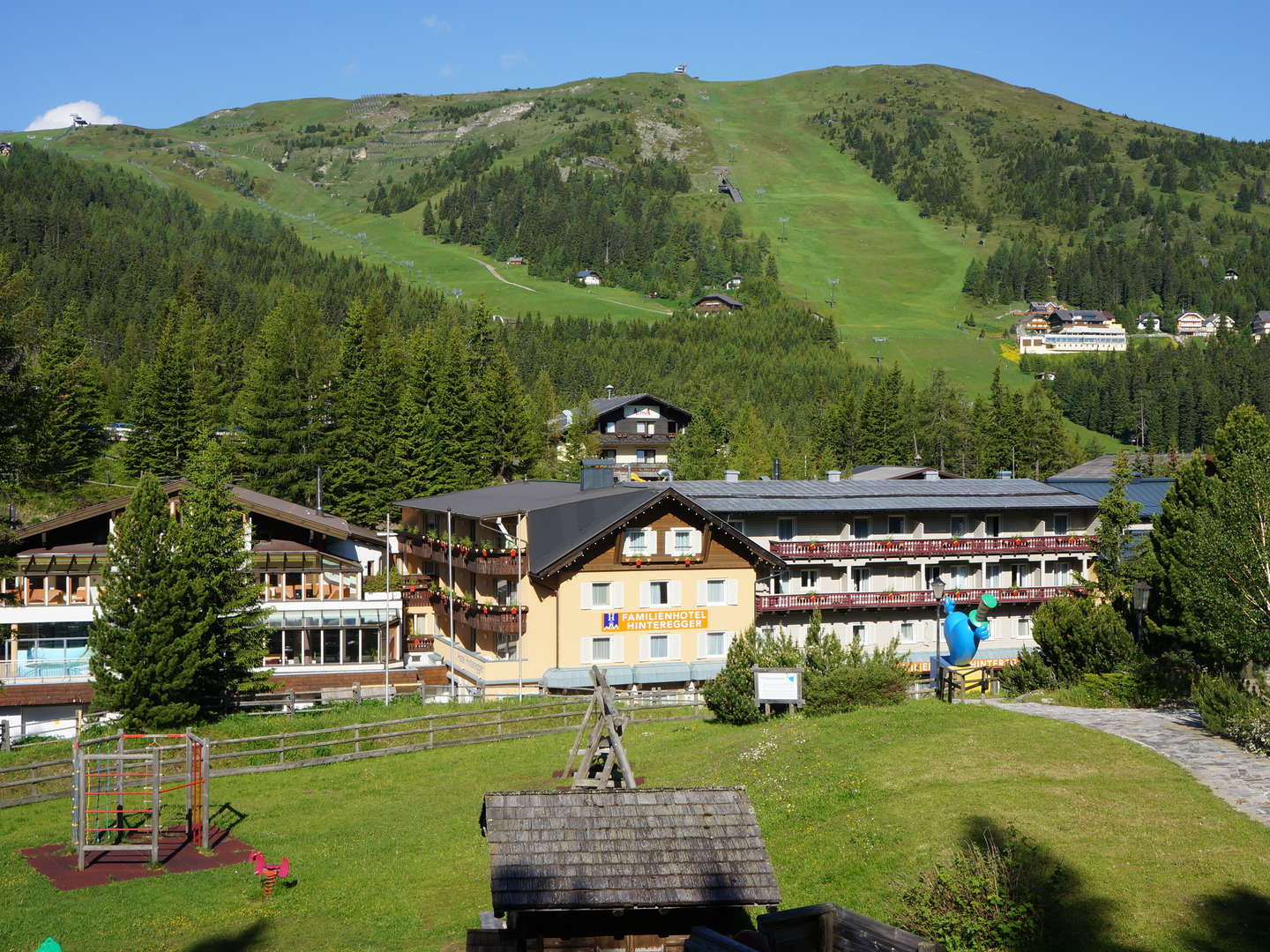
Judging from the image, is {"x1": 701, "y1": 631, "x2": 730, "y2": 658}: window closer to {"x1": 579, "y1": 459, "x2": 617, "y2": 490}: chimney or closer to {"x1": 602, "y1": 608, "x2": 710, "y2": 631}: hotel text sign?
{"x1": 602, "y1": 608, "x2": 710, "y2": 631}: hotel text sign

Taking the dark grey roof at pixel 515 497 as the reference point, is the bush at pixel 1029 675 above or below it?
below

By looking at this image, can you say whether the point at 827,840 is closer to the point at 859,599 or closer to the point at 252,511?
the point at 859,599

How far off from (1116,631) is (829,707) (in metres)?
9.94

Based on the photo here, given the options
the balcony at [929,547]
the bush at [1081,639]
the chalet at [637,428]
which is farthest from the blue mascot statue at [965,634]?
the chalet at [637,428]

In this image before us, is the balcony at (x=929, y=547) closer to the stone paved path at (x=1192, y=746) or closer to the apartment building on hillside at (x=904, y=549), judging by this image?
the apartment building on hillside at (x=904, y=549)

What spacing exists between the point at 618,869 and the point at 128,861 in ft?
57.6

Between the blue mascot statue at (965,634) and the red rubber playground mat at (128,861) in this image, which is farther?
the blue mascot statue at (965,634)

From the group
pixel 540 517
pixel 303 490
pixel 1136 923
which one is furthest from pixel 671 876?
pixel 303 490

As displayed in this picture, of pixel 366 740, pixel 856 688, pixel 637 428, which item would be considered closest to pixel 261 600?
pixel 366 740

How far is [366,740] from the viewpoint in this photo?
37.8m

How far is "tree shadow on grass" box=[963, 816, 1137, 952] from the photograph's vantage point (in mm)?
17516

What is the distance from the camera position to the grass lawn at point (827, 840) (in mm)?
19734

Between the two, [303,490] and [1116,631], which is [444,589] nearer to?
[303,490]

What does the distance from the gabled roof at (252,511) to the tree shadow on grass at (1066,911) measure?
43.3m
